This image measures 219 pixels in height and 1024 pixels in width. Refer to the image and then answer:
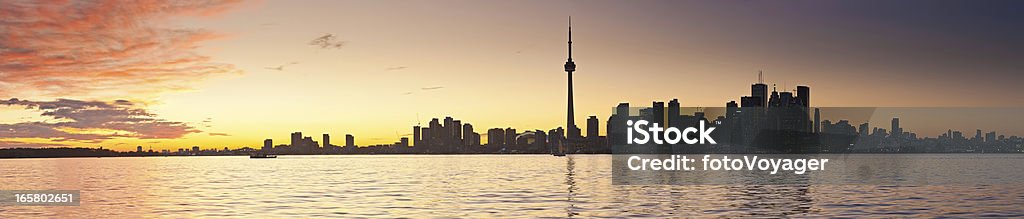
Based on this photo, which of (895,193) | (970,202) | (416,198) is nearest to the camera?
(970,202)

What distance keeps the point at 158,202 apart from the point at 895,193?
63.5 meters

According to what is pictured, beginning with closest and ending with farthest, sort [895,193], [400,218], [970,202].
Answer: [400,218] → [970,202] → [895,193]

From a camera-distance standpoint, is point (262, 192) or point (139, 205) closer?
point (139, 205)

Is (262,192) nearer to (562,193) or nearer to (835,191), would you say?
(562,193)

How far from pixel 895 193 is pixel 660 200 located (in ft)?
85.7

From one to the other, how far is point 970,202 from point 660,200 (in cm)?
2333

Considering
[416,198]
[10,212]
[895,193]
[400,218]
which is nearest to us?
[400,218]

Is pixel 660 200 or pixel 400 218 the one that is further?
pixel 660 200

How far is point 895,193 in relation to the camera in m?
98.0

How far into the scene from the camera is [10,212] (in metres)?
71.4

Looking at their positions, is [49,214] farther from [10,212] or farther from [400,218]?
[400,218]

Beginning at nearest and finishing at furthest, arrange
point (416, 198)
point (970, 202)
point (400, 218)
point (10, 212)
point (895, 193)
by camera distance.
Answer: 1. point (400, 218)
2. point (10, 212)
3. point (970, 202)
4. point (416, 198)
5. point (895, 193)

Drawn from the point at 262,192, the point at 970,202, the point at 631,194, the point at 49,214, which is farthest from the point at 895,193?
the point at 49,214

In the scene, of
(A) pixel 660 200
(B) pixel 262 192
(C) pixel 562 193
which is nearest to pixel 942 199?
(A) pixel 660 200
